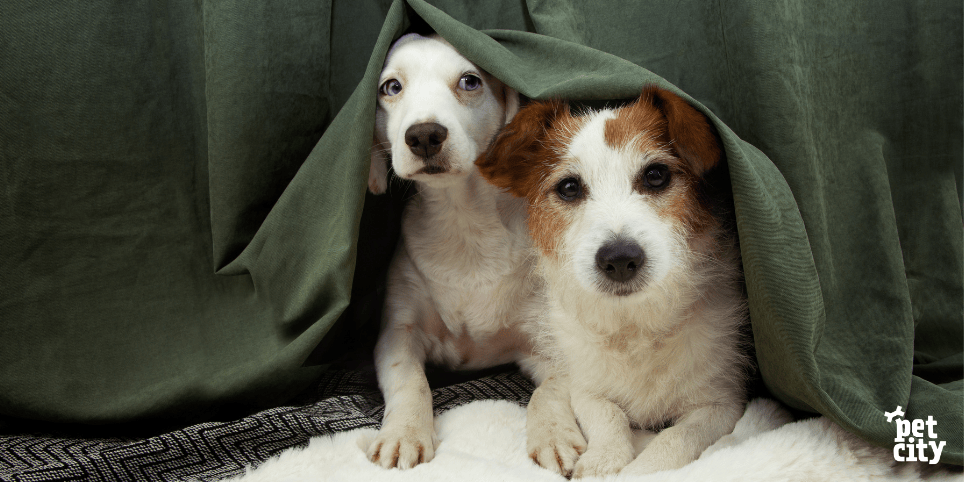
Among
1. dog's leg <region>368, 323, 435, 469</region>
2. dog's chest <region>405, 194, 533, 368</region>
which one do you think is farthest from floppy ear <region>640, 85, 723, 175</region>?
dog's leg <region>368, 323, 435, 469</region>

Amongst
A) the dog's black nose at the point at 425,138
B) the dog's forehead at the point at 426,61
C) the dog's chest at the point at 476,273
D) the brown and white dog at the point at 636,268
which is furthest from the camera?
the dog's chest at the point at 476,273

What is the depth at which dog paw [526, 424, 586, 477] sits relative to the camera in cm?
137

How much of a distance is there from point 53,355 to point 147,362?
0.75 feet

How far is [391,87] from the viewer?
68.3 inches

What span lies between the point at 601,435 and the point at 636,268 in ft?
1.34

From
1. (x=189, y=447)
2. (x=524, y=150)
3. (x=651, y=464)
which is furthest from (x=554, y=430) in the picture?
(x=189, y=447)

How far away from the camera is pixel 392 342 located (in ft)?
6.00

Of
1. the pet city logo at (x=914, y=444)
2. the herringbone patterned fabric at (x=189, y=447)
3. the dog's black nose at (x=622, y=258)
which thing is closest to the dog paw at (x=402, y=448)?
the herringbone patterned fabric at (x=189, y=447)

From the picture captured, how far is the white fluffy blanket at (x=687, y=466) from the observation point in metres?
1.21

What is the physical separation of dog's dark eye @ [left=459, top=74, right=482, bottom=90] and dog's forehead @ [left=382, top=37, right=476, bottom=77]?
0.02 metres

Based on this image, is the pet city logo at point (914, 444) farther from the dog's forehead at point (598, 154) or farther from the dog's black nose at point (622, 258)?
the dog's forehead at point (598, 154)

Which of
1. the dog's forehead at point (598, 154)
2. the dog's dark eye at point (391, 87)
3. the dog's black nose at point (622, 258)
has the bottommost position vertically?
the dog's black nose at point (622, 258)

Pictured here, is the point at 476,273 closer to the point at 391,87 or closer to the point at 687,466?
the point at 391,87

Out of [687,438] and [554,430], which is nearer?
[687,438]
